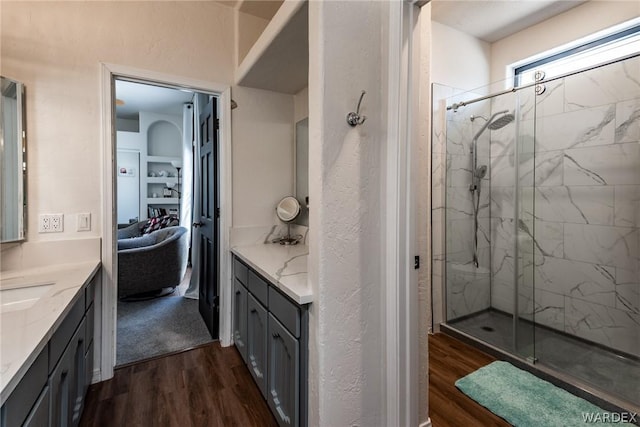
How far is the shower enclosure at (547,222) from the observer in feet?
6.93

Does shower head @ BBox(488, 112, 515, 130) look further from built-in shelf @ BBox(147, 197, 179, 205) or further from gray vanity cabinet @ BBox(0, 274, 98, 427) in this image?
built-in shelf @ BBox(147, 197, 179, 205)

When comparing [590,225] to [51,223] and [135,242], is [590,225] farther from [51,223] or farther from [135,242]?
[135,242]

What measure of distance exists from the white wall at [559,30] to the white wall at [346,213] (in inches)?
85.6

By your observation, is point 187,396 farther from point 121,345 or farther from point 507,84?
point 507,84

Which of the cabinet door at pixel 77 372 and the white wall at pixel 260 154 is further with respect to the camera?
the white wall at pixel 260 154

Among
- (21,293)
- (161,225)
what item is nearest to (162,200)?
(161,225)

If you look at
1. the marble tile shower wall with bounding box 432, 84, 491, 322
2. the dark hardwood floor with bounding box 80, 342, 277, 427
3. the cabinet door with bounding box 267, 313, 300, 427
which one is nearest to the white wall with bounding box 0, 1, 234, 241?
the dark hardwood floor with bounding box 80, 342, 277, 427

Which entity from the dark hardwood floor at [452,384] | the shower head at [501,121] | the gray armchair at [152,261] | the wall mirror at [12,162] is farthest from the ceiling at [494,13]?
the gray armchair at [152,261]

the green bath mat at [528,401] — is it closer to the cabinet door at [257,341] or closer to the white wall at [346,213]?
the white wall at [346,213]

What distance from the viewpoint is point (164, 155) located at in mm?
5570

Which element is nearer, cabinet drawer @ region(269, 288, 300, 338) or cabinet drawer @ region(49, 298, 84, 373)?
cabinet drawer @ region(49, 298, 84, 373)

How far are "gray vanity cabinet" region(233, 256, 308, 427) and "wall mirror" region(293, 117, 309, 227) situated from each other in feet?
2.28

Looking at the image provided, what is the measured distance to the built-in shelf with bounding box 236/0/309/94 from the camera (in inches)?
59.8

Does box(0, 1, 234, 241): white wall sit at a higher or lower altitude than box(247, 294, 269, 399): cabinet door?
higher
